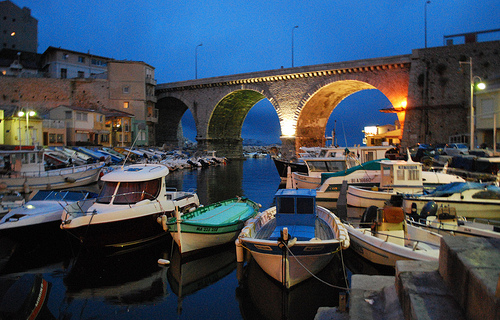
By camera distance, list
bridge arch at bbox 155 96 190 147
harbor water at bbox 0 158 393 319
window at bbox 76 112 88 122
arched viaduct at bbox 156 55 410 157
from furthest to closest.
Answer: bridge arch at bbox 155 96 190 147
window at bbox 76 112 88 122
arched viaduct at bbox 156 55 410 157
harbor water at bbox 0 158 393 319

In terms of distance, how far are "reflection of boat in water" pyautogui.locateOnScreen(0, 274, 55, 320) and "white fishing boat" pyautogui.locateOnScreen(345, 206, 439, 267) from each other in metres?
6.28

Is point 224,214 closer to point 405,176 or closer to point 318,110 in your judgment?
point 405,176

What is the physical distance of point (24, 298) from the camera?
5.75 meters

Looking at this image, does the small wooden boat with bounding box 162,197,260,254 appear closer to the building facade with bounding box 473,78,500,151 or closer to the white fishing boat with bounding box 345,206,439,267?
the white fishing boat with bounding box 345,206,439,267

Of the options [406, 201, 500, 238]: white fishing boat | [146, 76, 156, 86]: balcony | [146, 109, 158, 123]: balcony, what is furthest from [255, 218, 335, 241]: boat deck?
[146, 76, 156, 86]: balcony

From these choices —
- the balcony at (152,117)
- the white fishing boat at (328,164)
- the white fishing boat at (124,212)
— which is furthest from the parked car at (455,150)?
the balcony at (152,117)

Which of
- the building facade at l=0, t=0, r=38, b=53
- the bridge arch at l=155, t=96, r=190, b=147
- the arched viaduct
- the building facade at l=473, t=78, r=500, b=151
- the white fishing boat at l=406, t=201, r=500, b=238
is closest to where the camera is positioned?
the white fishing boat at l=406, t=201, r=500, b=238

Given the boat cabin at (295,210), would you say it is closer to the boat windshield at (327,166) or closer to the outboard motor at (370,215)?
the outboard motor at (370,215)

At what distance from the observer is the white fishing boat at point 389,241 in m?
7.00

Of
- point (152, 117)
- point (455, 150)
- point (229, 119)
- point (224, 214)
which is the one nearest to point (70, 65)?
point (152, 117)

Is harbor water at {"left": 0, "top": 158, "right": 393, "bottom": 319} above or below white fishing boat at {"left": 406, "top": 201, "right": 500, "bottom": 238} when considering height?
below

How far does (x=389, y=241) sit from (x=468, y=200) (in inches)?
165

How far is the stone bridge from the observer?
1024 inches

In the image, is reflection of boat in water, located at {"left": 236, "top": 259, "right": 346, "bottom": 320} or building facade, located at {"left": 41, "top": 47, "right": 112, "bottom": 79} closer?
reflection of boat in water, located at {"left": 236, "top": 259, "right": 346, "bottom": 320}
